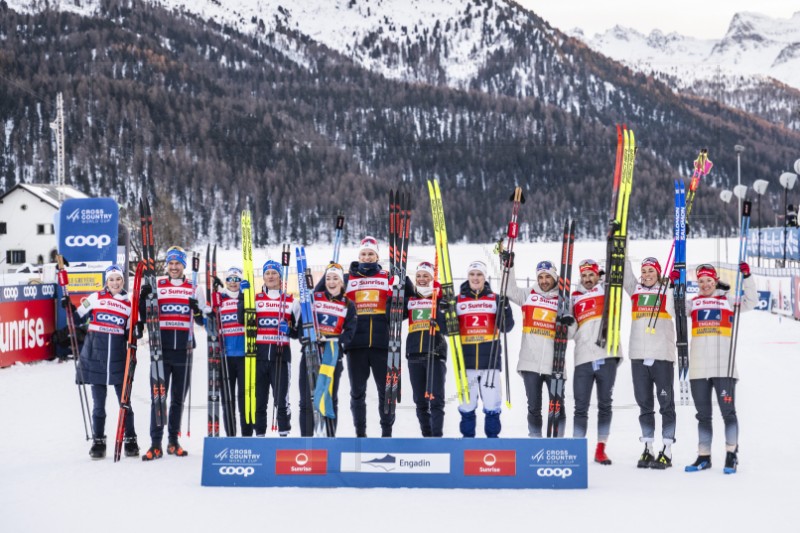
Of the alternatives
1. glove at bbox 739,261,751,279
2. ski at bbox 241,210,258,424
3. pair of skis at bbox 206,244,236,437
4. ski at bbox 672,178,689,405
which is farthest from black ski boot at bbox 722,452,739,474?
pair of skis at bbox 206,244,236,437

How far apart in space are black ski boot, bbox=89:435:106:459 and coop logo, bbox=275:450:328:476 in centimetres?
154

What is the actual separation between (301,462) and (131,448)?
5.11ft

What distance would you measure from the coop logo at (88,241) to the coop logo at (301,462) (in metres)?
9.14

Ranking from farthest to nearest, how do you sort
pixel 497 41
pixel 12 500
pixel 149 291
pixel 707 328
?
pixel 497 41
pixel 149 291
pixel 707 328
pixel 12 500

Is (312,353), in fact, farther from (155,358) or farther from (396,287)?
(155,358)

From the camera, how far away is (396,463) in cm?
509

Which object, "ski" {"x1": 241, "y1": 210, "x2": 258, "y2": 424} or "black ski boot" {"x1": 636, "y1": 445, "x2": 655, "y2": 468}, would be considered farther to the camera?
"ski" {"x1": 241, "y1": 210, "x2": 258, "y2": 424}

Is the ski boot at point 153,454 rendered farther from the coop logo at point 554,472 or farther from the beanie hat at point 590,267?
the beanie hat at point 590,267

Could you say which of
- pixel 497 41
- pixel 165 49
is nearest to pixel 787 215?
pixel 165 49

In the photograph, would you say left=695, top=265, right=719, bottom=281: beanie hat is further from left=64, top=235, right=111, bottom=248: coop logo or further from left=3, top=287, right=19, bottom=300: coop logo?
Result: left=64, top=235, right=111, bottom=248: coop logo

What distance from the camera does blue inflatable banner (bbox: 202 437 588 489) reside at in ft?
16.5

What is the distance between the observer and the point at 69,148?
265ft

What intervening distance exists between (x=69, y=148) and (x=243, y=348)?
265 ft

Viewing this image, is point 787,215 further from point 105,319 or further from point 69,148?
point 69,148
